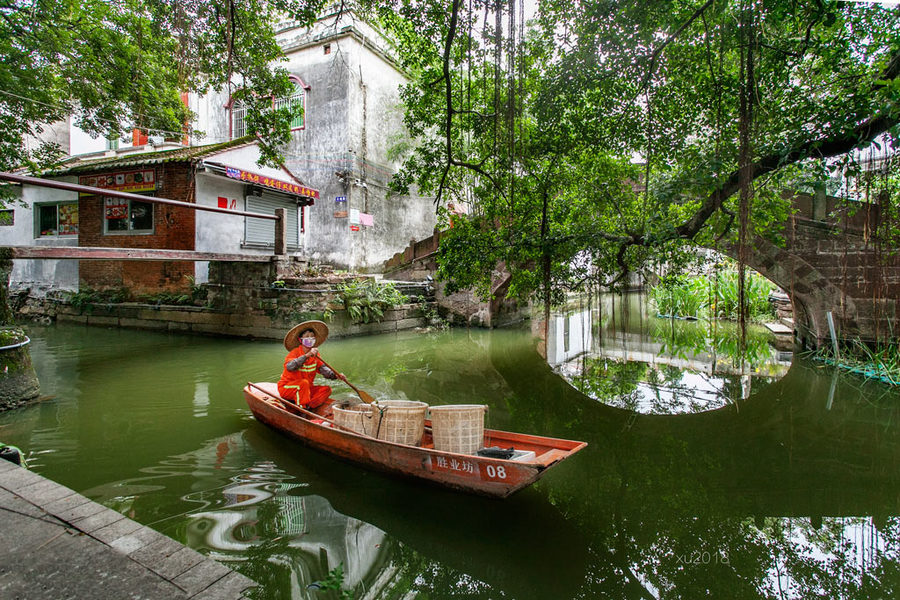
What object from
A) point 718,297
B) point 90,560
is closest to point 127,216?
point 90,560

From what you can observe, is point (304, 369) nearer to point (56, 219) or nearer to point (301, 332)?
point (301, 332)

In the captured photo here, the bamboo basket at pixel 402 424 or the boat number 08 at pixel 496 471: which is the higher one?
the bamboo basket at pixel 402 424

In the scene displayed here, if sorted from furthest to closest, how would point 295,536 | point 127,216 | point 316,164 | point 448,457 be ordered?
point 316,164 → point 127,216 → point 448,457 → point 295,536

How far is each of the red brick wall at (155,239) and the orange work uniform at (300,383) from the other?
25.4 feet

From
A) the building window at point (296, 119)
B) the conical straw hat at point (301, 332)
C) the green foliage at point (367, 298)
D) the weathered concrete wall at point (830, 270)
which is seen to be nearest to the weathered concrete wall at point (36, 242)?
the building window at point (296, 119)

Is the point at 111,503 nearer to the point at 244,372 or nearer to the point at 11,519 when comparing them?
the point at 11,519

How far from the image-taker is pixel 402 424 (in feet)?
13.2

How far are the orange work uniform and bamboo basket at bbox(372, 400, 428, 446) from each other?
1551 mm

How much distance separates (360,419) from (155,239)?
1074cm

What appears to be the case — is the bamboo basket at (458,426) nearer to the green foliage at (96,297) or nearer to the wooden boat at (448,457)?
the wooden boat at (448,457)

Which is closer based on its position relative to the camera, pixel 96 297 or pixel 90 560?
pixel 90 560

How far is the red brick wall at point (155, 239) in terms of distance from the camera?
1177 centimetres

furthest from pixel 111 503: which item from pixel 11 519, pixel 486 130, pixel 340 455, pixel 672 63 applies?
pixel 672 63

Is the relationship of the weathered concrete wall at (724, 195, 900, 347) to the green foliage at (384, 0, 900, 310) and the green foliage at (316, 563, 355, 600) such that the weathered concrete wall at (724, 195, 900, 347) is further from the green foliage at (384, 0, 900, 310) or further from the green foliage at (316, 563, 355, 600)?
the green foliage at (316, 563, 355, 600)
